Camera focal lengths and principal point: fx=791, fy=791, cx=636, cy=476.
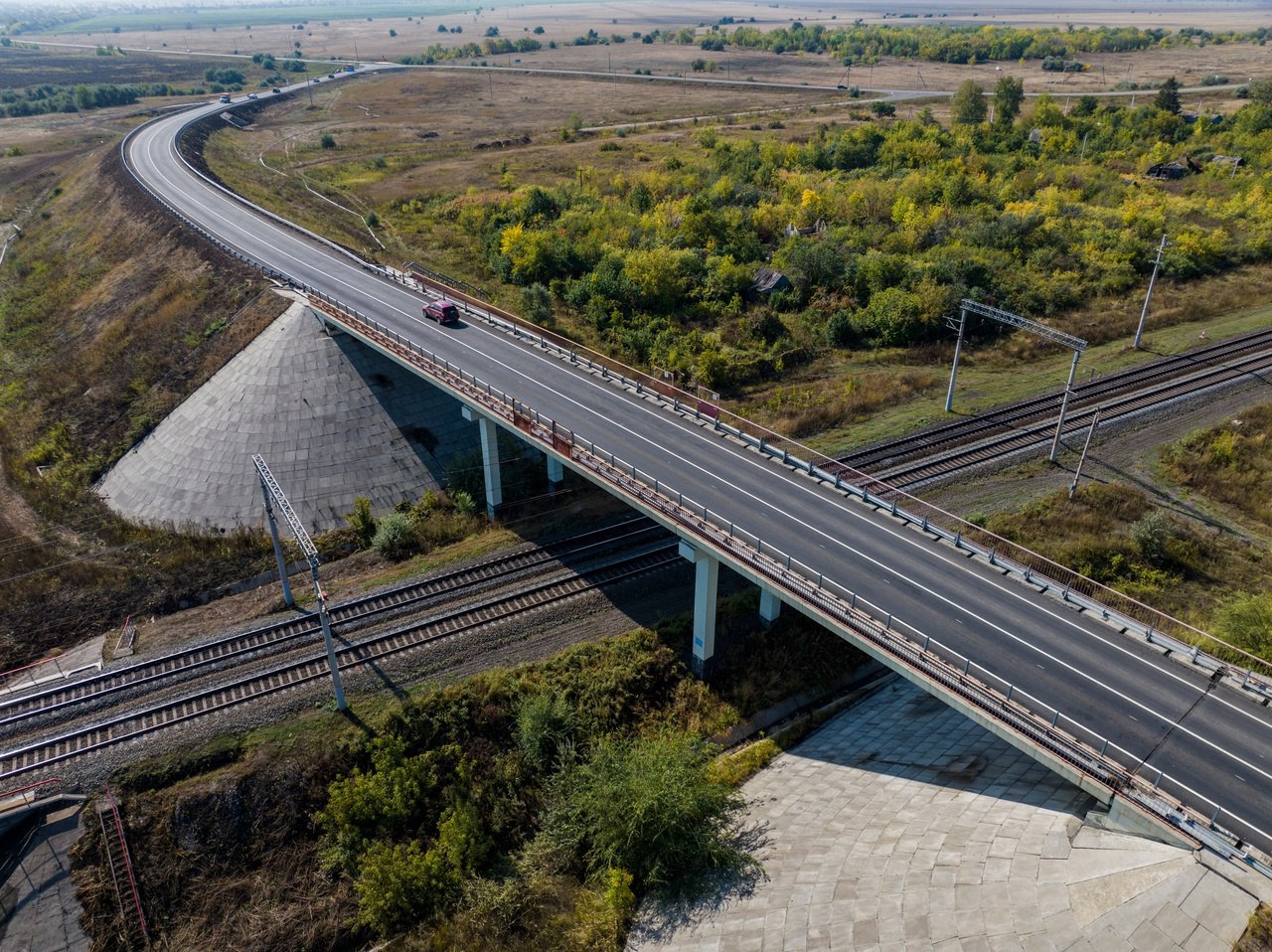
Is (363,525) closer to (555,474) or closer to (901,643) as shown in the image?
(555,474)

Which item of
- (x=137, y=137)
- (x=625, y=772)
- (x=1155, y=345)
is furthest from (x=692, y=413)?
(x=137, y=137)

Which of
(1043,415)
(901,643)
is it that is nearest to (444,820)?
(901,643)

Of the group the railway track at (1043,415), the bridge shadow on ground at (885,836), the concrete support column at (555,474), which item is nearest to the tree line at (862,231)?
the railway track at (1043,415)

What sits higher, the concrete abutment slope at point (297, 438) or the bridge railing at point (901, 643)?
the bridge railing at point (901, 643)

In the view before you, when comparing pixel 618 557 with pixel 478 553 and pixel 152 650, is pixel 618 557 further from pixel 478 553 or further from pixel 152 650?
pixel 152 650

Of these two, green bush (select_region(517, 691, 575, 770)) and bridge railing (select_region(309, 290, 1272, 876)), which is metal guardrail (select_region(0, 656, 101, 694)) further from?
bridge railing (select_region(309, 290, 1272, 876))

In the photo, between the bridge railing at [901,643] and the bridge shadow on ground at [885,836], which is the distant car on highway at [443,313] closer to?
the bridge railing at [901,643]
